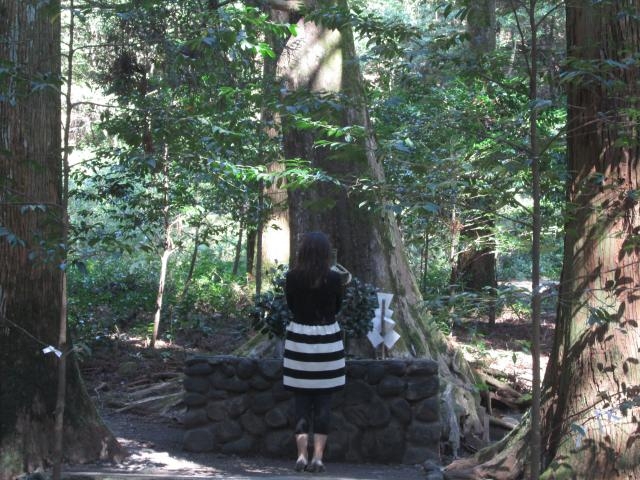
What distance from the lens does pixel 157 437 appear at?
337 inches

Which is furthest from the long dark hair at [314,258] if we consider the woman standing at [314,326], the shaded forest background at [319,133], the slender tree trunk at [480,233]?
the slender tree trunk at [480,233]

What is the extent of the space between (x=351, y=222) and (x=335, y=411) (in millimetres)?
2829

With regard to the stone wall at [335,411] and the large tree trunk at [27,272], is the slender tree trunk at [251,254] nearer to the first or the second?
the stone wall at [335,411]

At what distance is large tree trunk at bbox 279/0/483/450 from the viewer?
9727 millimetres

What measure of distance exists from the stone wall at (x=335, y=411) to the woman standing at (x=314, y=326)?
130 cm

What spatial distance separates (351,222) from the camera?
9.77 meters

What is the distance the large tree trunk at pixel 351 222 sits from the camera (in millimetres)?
9727

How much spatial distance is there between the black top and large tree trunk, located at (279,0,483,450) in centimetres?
327

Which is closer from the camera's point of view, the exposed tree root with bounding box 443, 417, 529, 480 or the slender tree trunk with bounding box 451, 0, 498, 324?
the slender tree trunk with bounding box 451, 0, 498, 324

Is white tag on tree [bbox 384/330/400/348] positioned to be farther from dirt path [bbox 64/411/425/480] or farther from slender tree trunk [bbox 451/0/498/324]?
dirt path [bbox 64/411/425/480]

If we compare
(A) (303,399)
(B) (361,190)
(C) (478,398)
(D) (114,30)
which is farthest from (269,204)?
(B) (361,190)

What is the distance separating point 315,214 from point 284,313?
234cm

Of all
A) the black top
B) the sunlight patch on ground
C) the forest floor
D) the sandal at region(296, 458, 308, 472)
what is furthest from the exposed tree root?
the sunlight patch on ground

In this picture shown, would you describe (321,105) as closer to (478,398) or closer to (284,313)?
(284,313)
